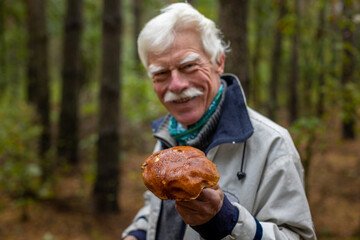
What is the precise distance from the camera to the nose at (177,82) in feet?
6.43

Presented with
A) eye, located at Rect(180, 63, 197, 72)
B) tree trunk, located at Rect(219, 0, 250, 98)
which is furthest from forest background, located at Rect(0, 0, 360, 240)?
eye, located at Rect(180, 63, 197, 72)

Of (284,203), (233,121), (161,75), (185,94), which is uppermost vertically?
(161,75)

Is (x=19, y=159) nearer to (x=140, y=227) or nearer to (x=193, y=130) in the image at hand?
(x=140, y=227)

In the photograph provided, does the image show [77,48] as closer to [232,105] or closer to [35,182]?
[35,182]

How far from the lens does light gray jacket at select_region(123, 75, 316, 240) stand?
1.61m

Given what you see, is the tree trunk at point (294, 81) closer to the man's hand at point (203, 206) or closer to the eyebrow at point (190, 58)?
the eyebrow at point (190, 58)

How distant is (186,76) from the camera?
6.50 feet

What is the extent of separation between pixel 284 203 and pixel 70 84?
7.42 m

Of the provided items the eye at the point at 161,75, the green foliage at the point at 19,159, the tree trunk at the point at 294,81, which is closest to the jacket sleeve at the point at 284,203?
the eye at the point at 161,75

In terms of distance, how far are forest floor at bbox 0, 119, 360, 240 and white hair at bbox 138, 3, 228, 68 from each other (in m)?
3.46

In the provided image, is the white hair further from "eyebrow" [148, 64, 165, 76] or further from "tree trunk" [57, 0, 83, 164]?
"tree trunk" [57, 0, 83, 164]

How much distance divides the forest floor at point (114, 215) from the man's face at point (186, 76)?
342cm

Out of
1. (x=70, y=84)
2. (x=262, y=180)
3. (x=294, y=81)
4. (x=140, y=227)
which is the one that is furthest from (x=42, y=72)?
(x=294, y=81)

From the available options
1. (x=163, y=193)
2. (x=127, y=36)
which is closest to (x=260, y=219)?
(x=163, y=193)
